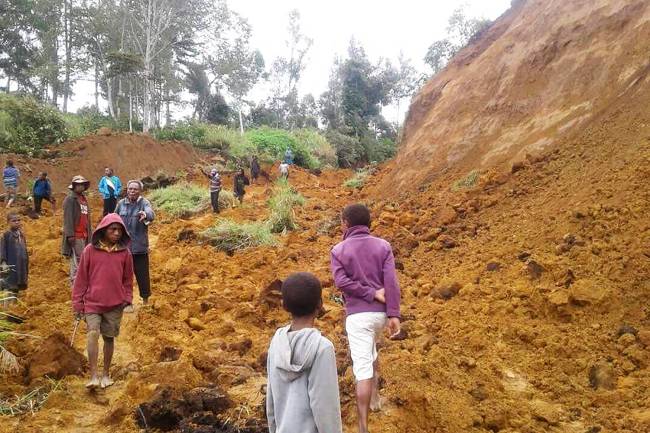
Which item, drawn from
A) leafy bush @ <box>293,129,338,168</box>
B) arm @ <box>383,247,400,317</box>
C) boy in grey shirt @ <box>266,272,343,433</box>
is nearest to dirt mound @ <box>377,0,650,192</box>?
arm @ <box>383,247,400,317</box>

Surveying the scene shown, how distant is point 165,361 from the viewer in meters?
4.53

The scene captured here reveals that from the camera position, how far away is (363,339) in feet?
10.5

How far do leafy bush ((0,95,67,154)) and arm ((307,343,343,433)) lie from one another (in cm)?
1830

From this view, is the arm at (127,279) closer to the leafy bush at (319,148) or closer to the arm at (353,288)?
the arm at (353,288)

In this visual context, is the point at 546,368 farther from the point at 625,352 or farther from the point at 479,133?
the point at 479,133

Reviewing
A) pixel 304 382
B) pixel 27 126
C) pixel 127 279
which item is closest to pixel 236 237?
pixel 127 279

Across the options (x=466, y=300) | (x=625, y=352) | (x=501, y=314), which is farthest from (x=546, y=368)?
(x=466, y=300)

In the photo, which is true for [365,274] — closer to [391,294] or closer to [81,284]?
[391,294]

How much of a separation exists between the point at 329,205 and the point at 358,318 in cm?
1076

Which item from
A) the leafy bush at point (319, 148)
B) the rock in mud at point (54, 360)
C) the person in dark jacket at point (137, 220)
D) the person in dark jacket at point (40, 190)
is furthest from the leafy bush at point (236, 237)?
the leafy bush at point (319, 148)

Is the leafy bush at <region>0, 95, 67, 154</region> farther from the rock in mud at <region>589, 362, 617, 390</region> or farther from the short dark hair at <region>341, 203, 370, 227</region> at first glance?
the rock in mud at <region>589, 362, 617, 390</region>

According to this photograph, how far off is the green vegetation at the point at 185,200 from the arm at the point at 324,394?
11.8 meters

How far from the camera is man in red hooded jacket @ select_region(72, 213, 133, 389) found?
13.7 ft

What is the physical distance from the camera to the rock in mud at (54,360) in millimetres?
4137
